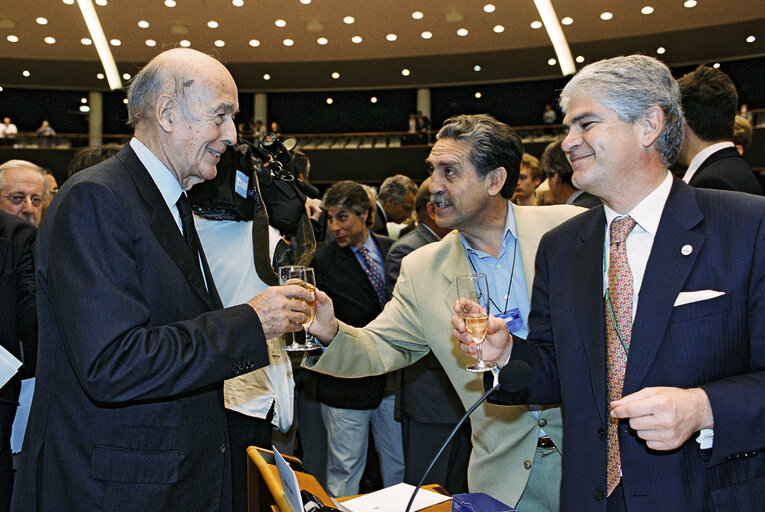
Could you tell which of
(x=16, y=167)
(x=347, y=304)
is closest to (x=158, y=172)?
(x=347, y=304)

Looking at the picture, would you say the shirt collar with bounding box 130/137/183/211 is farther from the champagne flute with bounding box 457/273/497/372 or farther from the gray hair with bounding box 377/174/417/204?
the gray hair with bounding box 377/174/417/204

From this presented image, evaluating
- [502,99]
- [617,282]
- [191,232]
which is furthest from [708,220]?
[502,99]

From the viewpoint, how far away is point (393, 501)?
1.73 m

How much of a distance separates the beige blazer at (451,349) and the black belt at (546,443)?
0.04 m

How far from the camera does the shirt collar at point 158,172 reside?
166 centimetres

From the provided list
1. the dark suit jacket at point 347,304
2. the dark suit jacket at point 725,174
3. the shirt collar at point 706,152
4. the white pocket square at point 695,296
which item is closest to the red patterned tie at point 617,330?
the white pocket square at point 695,296

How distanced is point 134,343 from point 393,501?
83 cm

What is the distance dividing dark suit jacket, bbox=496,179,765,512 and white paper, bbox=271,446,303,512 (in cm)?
66

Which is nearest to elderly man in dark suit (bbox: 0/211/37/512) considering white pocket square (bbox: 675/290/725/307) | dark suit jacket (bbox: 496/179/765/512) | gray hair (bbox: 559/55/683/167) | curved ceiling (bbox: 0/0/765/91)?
dark suit jacket (bbox: 496/179/765/512)

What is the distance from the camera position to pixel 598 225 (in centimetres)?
167

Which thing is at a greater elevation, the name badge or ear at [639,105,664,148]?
ear at [639,105,664,148]

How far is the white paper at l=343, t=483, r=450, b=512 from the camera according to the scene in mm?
1685

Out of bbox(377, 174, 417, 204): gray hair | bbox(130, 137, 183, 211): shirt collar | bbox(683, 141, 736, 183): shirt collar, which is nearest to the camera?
bbox(130, 137, 183, 211): shirt collar

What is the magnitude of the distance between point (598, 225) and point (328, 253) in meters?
2.30
